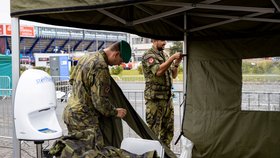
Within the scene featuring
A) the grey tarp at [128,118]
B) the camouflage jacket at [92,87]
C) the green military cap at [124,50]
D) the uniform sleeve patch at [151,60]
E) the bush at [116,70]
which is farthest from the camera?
the bush at [116,70]

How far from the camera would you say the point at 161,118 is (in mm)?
4570

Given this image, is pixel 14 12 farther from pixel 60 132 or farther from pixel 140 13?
pixel 140 13

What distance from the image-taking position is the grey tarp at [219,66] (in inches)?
157

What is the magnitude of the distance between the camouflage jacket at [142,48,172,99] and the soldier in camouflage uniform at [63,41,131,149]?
1540 millimetres

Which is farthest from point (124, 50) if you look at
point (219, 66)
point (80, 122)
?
point (219, 66)

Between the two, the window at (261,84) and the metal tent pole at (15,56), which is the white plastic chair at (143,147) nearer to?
the metal tent pole at (15,56)

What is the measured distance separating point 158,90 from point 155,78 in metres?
0.16

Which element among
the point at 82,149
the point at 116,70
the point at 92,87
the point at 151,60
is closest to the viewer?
the point at 82,149

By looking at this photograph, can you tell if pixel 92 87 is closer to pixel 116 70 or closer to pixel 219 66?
pixel 219 66

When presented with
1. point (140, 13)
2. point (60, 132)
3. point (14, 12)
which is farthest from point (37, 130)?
point (140, 13)

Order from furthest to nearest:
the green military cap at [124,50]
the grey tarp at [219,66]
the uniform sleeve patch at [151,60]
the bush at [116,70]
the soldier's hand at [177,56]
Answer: the bush at [116,70] < the uniform sleeve patch at [151,60] < the soldier's hand at [177,56] < the grey tarp at [219,66] < the green military cap at [124,50]

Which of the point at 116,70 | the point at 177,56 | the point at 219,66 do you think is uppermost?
the point at 177,56

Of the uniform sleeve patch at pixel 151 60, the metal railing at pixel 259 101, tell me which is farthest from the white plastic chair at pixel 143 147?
the metal railing at pixel 259 101

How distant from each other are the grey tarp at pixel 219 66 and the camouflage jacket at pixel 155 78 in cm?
27
